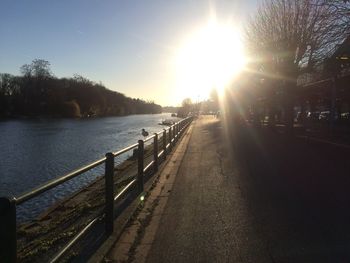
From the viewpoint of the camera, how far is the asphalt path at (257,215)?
6.32 m

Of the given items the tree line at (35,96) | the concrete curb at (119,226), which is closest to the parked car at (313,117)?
the concrete curb at (119,226)

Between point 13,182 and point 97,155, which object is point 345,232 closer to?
point 13,182

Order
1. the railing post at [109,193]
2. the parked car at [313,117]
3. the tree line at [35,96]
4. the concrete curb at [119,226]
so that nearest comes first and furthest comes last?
the concrete curb at [119,226] → the railing post at [109,193] → the parked car at [313,117] → the tree line at [35,96]

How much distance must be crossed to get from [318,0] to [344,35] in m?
3.23

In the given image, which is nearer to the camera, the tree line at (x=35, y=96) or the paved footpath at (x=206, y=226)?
the paved footpath at (x=206, y=226)

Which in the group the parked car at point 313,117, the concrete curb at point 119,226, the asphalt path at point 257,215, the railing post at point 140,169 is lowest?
the parked car at point 313,117

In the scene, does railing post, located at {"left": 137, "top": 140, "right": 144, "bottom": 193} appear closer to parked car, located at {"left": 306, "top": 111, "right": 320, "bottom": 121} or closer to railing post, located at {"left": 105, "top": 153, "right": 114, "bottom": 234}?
railing post, located at {"left": 105, "top": 153, "right": 114, "bottom": 234}

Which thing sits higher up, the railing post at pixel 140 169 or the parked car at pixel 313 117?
the railing post at pixel 140 169

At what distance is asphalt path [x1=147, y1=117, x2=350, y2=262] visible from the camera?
632 centimetres

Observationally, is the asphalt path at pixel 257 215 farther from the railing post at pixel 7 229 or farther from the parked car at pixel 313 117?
the parked car at pixel 313 117

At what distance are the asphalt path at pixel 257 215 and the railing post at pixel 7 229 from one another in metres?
2.48

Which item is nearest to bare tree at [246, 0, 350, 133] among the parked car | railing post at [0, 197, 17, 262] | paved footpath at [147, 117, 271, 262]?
the parked car

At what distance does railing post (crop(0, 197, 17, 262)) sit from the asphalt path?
2.48 metres

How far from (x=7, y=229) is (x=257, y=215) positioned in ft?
17.6
